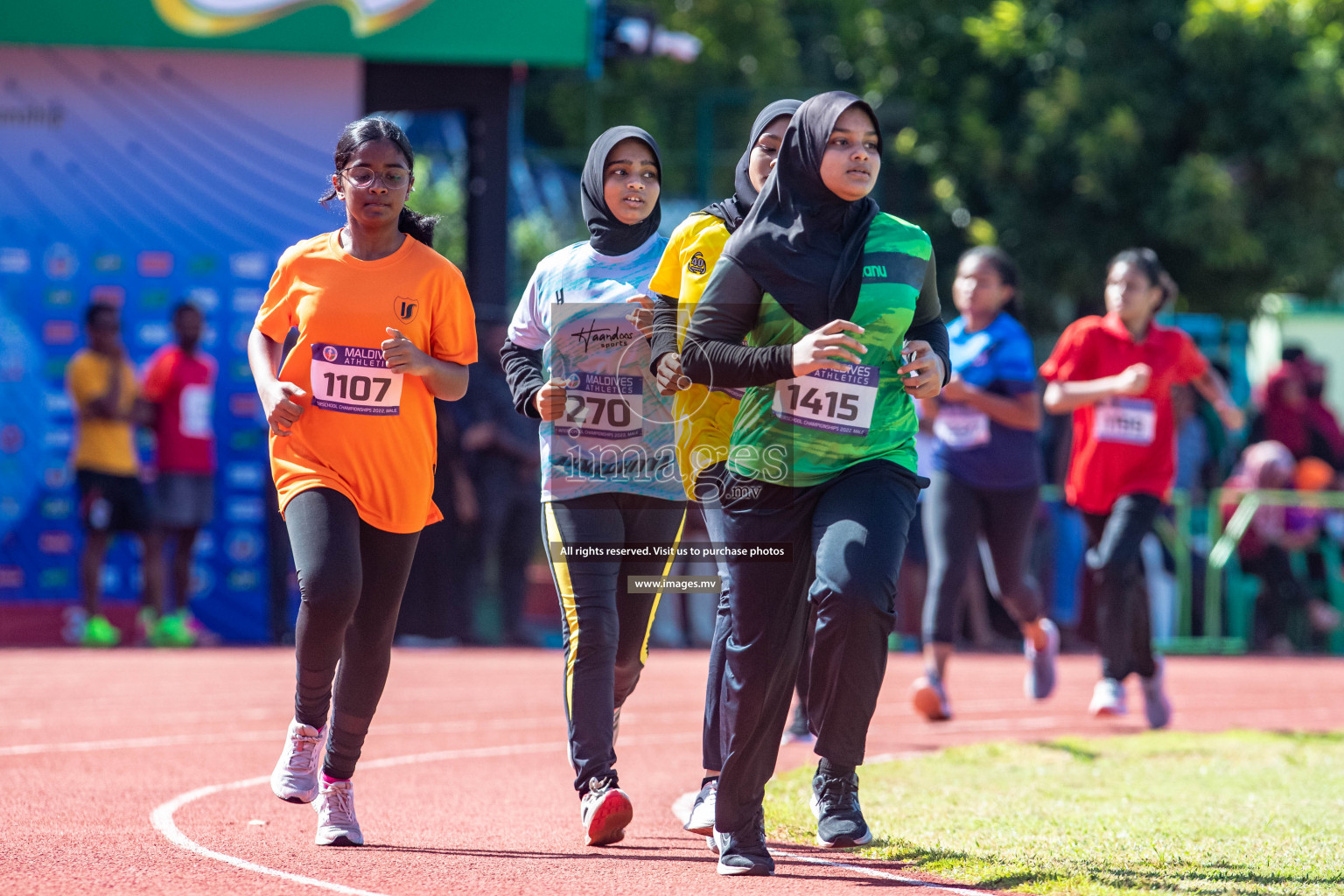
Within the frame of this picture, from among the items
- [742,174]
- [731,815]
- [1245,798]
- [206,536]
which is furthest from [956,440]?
[206,536]

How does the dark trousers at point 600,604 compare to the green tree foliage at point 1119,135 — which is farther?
the green tree foliage at point 1119,135

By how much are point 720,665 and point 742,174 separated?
1.68 m

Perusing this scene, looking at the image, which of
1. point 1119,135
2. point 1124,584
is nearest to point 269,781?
point 1124,584

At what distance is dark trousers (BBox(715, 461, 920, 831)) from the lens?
5.08 m

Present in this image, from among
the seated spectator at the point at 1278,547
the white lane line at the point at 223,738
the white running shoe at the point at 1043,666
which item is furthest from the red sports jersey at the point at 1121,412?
the seated spectator at the point at 1278,547

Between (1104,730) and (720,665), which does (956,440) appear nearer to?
(1104,730)

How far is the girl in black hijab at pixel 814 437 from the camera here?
5078mm

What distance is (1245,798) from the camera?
23.1 feet

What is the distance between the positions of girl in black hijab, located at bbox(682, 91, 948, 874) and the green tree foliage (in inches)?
568

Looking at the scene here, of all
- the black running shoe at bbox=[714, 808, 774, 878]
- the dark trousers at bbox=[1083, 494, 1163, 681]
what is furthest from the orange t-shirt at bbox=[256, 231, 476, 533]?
the dark trousers at bbox=[1083, 494, 1163, 681]

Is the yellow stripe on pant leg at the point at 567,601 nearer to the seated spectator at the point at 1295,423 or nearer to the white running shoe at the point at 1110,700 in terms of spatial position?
the white running shoe at the point at 1110,700

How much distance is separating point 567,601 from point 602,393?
0.73m

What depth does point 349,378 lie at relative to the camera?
5688 mm

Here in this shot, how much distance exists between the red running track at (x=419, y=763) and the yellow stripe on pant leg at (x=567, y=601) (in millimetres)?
538
